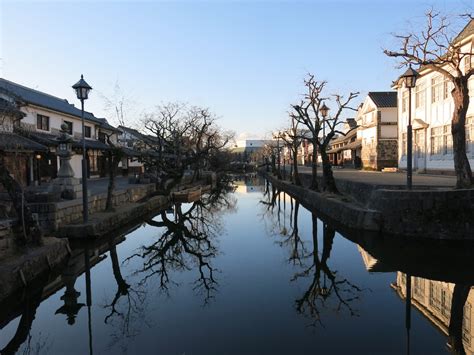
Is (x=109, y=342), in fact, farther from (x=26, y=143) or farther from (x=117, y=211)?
(x=26, y=143)

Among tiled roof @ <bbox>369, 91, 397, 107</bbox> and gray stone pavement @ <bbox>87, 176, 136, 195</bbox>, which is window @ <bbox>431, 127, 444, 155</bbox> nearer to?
tiled roof @ <bbox>369, 91, 397, 107</bbox>

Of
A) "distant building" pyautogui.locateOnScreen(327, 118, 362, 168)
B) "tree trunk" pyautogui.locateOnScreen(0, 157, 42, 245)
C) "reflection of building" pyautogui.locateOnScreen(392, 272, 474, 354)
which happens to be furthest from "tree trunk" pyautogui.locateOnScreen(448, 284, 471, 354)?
"distant building" pyautogui.locateOnScreen(327, 118, 362, 168)

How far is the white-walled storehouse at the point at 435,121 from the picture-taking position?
24.1 meters

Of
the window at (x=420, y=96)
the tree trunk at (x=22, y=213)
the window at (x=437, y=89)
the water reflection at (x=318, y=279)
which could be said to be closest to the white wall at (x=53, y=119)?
the tree trunk at (x=22, y=213)

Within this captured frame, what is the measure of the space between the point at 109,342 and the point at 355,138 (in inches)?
2143

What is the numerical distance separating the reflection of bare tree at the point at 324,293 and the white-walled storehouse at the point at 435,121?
1802 centimetres

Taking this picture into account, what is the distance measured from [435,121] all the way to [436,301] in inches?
947

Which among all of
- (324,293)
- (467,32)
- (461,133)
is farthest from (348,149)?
(324,293)

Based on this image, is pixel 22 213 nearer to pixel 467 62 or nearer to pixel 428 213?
pixel 428 213

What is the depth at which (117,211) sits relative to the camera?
710 inches

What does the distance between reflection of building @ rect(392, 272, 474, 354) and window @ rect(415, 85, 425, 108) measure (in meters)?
25.3

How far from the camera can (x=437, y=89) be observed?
28.4 meters

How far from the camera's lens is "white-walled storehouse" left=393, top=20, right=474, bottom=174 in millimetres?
24125

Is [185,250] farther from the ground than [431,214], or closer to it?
closer to it
